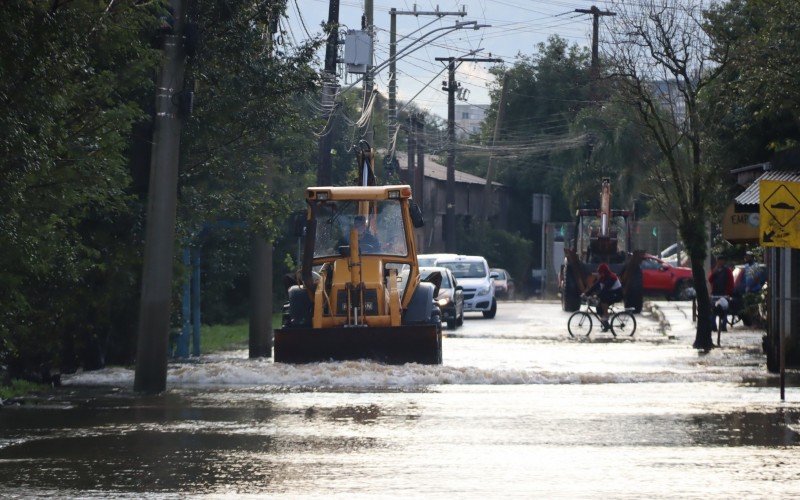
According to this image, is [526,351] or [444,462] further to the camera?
[526,351]

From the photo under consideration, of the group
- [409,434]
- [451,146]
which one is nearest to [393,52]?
[451,146]

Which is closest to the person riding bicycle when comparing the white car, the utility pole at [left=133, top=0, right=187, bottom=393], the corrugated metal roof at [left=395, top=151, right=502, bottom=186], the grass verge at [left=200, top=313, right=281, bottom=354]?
the white car

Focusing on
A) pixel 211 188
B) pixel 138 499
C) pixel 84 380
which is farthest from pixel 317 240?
pixel 138 499

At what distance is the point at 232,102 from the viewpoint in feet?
69.1

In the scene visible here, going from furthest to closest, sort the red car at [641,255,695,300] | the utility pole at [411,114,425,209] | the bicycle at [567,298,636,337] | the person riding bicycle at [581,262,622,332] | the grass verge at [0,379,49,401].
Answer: the utility pole at [411,114,425,209] → the red car at [641,255,695,300] → the person riding bicycle at [581,262,622,332] → the bicycle at [567,298,636,337] → the grass verge at [0,379,49,401]

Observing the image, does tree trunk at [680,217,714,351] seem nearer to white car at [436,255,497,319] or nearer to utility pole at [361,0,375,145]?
utility pole at [361,0,375,145]

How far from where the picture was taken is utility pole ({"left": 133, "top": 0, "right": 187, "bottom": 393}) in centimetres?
1750

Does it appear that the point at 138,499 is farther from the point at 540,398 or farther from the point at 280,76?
the point at 280,76

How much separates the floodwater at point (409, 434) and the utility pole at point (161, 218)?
0.55m

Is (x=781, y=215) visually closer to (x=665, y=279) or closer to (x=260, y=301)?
(x=260, y=301)

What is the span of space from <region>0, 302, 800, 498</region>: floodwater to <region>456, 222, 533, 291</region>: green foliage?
52.2 meters

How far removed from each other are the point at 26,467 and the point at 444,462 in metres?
3.50

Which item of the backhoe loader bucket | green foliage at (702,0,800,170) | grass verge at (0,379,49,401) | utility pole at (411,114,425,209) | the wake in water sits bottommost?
grass verge at (0,379,49,401)

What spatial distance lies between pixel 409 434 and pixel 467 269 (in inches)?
1143
